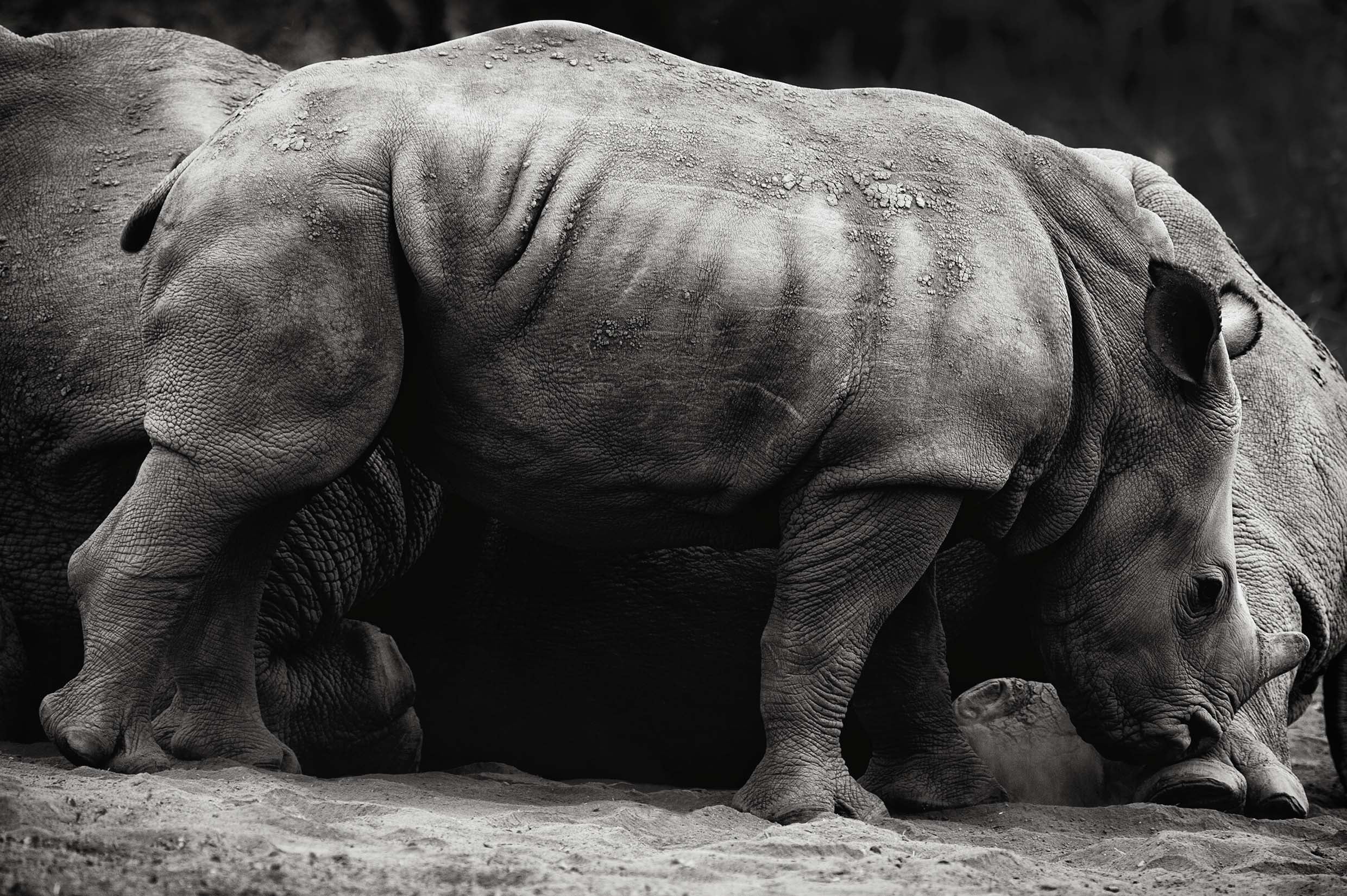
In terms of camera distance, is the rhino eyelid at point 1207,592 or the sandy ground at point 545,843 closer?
the sandy ground at point 545,843

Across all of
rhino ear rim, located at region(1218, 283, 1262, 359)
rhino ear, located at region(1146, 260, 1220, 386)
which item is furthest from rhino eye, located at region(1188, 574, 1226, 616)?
rhino ear rim, located at region(1218, 283, 1262, 359)

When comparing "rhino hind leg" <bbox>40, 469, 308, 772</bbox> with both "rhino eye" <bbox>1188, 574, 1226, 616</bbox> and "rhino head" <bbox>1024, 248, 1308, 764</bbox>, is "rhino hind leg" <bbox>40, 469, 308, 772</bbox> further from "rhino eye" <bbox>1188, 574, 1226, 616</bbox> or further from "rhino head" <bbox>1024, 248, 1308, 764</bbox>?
"rhino eye" <bbox>1188, 574, 1226, 616</bbox>

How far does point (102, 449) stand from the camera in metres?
5.41

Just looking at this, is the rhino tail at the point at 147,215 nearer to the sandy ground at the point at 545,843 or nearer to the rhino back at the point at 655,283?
the rhino back at the point at 655,283

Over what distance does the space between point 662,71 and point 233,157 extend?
1.31 meters

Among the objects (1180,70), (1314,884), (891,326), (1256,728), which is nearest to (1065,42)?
(1180,70)

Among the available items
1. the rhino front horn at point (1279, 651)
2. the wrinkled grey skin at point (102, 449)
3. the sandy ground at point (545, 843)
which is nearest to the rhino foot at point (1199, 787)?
the sandy ground at point (545, 843)

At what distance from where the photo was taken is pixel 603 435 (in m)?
4.90

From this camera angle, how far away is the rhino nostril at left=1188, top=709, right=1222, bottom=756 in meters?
5.63

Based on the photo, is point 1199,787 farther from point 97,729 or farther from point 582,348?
point 97,729

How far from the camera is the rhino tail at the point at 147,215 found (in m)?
5.02

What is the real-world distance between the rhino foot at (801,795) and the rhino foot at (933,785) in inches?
24.7

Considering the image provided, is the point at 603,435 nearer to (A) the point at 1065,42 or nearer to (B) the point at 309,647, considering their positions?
(B) the point at 309,647

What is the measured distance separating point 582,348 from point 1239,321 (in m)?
2.44
